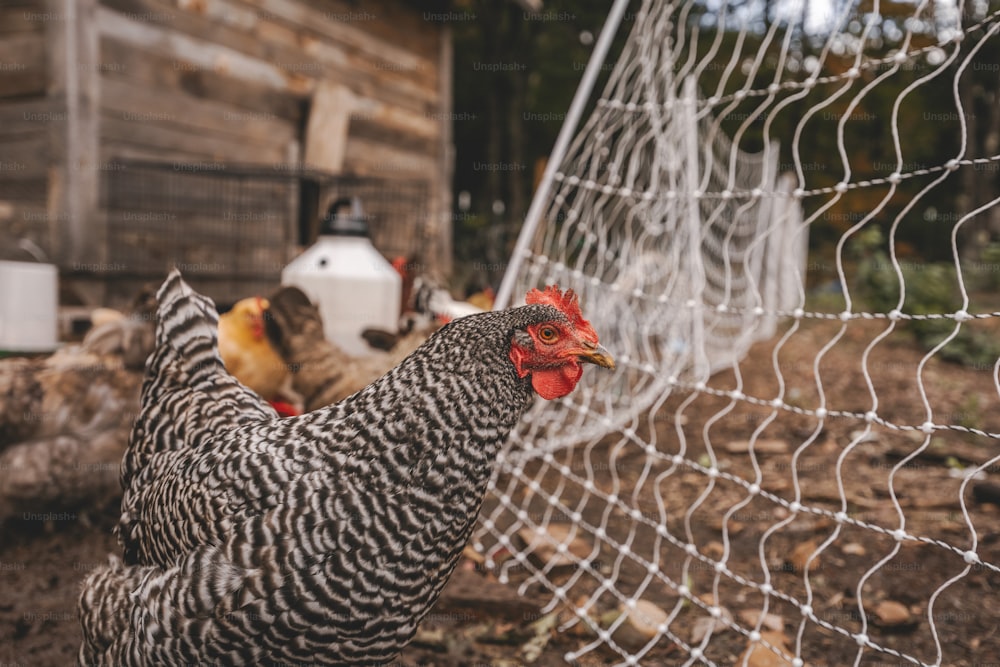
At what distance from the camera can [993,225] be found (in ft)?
35.0

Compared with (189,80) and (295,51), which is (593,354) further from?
(295,51)

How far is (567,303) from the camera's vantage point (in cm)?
173

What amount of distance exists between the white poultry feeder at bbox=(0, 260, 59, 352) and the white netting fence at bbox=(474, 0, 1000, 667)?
2.51 meters

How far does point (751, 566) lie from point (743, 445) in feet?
4.85

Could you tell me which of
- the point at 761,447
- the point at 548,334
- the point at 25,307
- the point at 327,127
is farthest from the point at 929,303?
the point at 25,307

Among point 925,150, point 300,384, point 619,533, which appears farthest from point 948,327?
point 925,150

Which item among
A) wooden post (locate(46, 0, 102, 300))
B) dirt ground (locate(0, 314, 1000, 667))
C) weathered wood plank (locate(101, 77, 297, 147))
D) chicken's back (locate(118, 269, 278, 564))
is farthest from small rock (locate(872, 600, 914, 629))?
weathered wood plank (locate(101, 77, 297, 147))

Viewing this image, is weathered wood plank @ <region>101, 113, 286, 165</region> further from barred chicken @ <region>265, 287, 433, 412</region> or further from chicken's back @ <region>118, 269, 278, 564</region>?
chicken's back @ <region>118, 269, 278, 564</region>

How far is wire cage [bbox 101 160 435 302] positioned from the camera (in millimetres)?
5270

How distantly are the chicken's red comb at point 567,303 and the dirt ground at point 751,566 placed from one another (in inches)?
27.1

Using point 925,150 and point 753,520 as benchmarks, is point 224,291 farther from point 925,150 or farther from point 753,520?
point 925,150

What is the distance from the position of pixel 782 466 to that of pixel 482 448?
9.65ft

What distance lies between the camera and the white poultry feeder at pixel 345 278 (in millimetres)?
4039

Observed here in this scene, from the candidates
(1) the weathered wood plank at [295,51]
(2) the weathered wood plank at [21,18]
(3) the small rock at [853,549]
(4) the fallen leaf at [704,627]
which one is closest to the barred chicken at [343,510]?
(4) the fallen leaf at [704,627]
